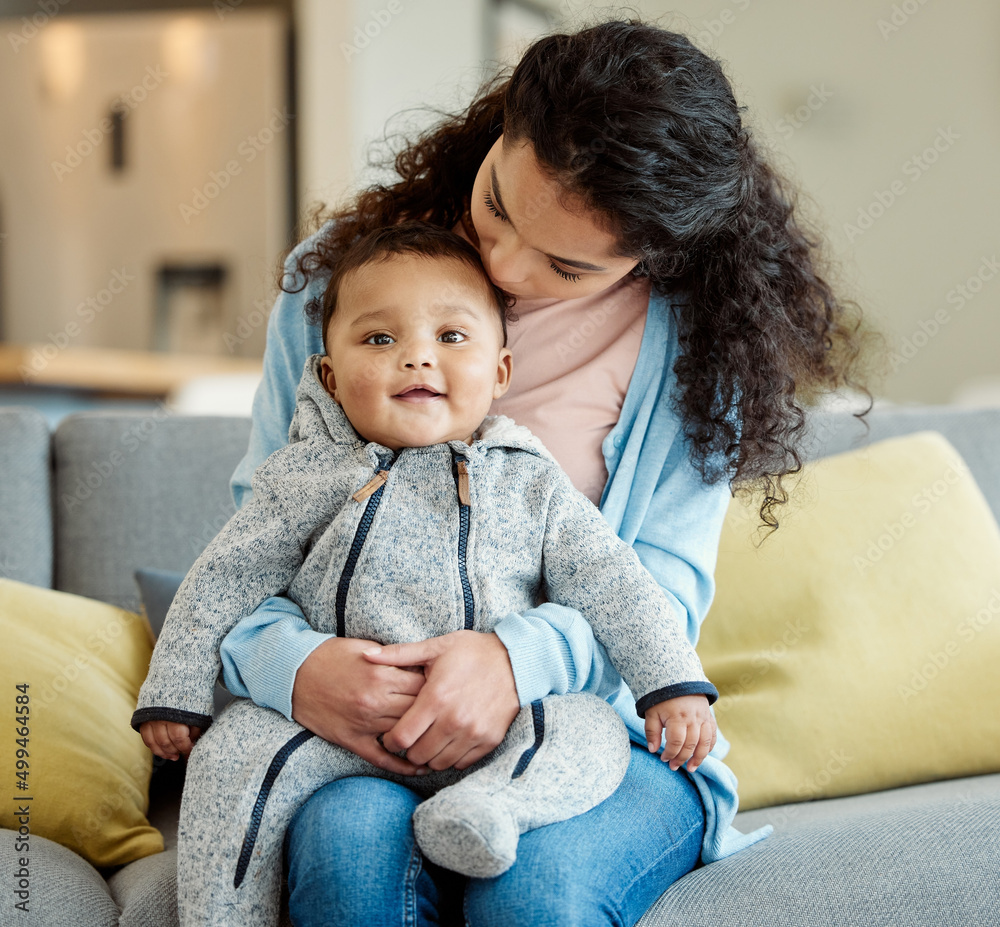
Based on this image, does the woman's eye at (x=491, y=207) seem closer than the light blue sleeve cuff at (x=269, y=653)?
No

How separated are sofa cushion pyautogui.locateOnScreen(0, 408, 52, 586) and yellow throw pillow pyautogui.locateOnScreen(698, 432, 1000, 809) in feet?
3.60

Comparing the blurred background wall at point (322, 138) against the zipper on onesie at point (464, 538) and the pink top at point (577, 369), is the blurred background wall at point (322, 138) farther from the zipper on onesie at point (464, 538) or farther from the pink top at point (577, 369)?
the zipper on onesie at point (464, 538)

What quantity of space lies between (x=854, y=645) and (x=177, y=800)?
105cm

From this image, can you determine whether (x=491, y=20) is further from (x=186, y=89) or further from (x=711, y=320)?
(x=711, y=320)

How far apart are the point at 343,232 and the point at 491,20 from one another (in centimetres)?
Result: 334

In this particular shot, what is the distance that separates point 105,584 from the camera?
1649 millimetres

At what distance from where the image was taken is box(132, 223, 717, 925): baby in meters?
1.03

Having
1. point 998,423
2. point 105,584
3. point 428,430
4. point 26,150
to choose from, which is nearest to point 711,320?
point 428,430

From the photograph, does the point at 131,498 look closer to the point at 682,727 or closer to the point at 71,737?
the point at 71,737

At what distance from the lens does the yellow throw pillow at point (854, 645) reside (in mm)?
1492

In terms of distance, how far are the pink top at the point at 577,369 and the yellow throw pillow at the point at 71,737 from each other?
2.18 feet

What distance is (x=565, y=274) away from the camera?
3.79 ft

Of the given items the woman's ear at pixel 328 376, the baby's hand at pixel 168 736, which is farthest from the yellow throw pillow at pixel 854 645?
the baby's hand at pixel 168 736

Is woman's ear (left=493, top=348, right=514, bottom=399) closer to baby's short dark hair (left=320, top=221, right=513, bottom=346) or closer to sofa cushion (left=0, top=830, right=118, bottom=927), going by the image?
baby's short dark hair (left=320, top=221, right=513, bottom=346)
